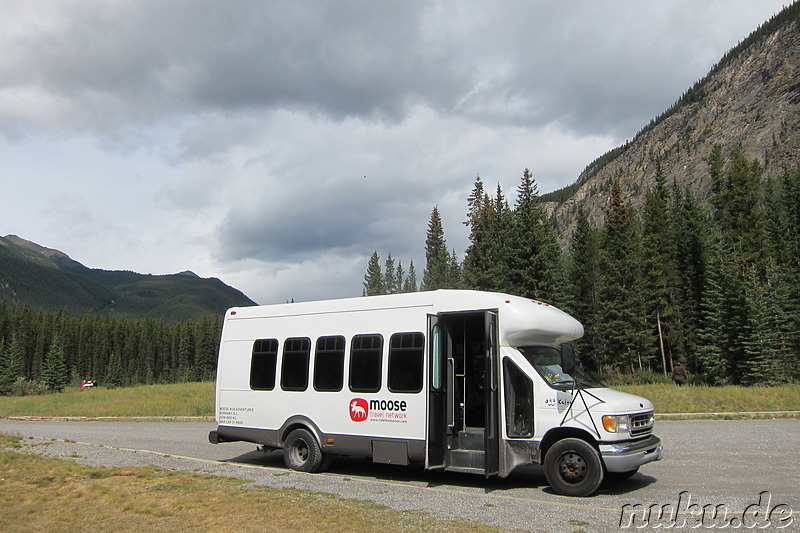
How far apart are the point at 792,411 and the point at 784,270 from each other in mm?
43968

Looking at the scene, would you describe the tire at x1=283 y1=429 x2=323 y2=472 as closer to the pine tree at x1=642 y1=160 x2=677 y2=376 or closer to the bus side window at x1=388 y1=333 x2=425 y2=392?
the bus side window at x1=388 y1=333 x2=425 y2=392

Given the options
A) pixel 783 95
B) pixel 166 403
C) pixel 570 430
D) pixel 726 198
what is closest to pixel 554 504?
pixel 570 430

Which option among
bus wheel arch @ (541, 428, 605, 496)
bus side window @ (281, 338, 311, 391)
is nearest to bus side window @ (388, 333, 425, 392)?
bus side window @ (281, 338, 311, 391)

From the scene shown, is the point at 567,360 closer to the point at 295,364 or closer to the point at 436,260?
the point at 295,364

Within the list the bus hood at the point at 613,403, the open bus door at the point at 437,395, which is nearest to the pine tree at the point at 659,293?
the bus hood at the point at 613,403

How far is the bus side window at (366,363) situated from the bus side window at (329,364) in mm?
298

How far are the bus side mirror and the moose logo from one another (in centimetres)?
368

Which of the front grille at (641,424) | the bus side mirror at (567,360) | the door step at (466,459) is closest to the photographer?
the front grille at (641,424)

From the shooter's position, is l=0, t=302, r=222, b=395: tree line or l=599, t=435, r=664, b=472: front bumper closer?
l=599, t=435, r=664, b=472: front bumper

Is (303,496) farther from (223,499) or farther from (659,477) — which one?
(659,477)

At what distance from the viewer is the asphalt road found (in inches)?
287

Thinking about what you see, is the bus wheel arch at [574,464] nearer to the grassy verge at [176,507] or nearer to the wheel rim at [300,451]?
the grassy verge at [176,507]

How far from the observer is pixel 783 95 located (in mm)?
190000

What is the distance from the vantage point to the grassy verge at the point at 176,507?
673 cm
